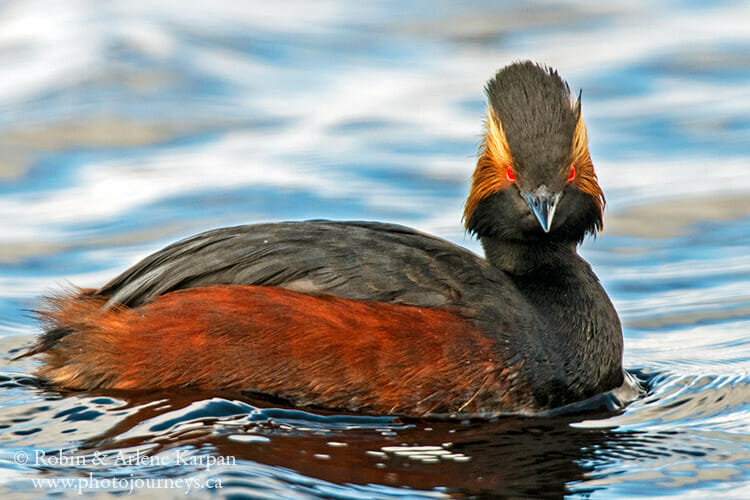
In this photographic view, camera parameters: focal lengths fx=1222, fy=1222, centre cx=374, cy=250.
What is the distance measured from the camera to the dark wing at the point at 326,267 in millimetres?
7715

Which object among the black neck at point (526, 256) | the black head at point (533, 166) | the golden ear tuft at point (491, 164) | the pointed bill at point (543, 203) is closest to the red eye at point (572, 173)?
the black head at point (533, 166)

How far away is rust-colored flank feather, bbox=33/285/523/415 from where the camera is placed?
7512 mm

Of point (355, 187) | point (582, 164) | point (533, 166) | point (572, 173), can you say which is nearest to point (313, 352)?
point (533, 166)

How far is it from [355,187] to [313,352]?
5.57 metres

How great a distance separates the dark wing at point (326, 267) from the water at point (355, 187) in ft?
2.58

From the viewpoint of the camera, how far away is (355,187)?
1294cm

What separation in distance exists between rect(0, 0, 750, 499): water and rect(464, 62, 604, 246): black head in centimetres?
131

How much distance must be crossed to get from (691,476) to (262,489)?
2432 millimetres

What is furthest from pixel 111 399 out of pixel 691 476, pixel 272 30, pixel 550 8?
pixel 550 8

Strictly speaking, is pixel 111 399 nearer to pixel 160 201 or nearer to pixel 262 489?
pixel 262 489

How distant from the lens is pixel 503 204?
814cm

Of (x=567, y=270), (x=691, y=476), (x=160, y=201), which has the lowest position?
(x=691, y=476)

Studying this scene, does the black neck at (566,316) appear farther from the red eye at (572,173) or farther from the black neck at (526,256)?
the red eye at (572,173)

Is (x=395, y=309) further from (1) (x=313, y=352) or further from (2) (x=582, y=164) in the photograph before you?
(2) (x=582, y=164)
